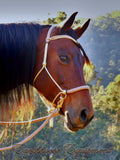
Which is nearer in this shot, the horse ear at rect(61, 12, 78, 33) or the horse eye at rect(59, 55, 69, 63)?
the horse eye at rect(59, 55, 69, 63)

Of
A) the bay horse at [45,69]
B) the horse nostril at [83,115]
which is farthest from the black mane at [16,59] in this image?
the horse nostril at [83,115]

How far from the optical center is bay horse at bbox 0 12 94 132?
84.8 inches

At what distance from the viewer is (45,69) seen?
227 cm

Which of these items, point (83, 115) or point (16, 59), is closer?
point (83, 115)

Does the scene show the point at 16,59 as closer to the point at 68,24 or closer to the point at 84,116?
the point at 68,24

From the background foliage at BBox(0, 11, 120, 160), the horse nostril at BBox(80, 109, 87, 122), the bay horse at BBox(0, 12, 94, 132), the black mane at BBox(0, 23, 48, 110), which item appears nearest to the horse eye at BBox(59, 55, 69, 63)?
the bay horse at BBox(0, 12, 94, 132)

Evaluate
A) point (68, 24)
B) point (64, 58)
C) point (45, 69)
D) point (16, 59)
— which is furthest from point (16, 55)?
point (68, 24)

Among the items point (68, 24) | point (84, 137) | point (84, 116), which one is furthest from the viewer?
point (84, 137)

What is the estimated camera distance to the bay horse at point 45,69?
2154 millimetres

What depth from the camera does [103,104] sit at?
11.7 metres

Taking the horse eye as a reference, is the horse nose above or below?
below

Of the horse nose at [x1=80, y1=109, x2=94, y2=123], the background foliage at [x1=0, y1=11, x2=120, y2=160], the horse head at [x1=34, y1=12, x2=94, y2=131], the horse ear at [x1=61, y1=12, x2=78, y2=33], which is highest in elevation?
the horse ear at [x1=61, y1=12, x2=78, y2=33]

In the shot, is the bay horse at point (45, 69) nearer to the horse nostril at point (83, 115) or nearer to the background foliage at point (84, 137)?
the horse nostril at point (83, 115)

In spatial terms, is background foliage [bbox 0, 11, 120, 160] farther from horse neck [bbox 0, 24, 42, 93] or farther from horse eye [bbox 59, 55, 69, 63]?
horse eye [bbox 59, 55, 69, 63]
